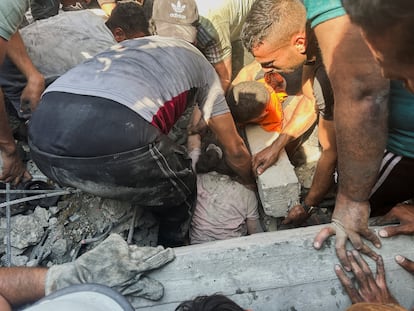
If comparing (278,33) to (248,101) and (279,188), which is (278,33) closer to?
(248,101)

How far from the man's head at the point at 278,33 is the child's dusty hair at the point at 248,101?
0.23 m

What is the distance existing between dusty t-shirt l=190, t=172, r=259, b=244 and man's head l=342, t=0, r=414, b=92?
1676 mm

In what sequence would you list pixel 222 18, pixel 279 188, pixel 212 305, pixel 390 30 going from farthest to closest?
pixel 222 18 → pixel 279 188 → pixel 212 305 → pixel 390 30

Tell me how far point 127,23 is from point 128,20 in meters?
0.02

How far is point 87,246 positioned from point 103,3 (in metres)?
2.93

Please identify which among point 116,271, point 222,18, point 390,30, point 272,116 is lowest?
point 272,116

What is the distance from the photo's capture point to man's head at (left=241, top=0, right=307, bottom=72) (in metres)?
3.05

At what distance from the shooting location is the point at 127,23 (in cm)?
358

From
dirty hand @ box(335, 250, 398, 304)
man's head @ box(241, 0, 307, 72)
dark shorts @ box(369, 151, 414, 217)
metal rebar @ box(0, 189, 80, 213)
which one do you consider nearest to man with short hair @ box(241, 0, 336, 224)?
man's head @ box(241, 0, 307, 72)

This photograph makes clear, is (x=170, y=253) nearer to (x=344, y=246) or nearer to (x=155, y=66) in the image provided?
(x=344, y=246)

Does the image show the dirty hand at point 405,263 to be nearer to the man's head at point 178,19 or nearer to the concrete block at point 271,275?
the concrete block at point 271,275

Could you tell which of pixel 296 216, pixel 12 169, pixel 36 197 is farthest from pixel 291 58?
pixel 12 169

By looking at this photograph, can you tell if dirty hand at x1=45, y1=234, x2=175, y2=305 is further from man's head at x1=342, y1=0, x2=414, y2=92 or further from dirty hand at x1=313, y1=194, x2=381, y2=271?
man's head at x1=342, y1=0, x2=414, y2=92

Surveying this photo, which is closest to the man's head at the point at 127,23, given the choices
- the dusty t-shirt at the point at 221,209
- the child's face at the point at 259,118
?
the child's face at the point at 259,118
